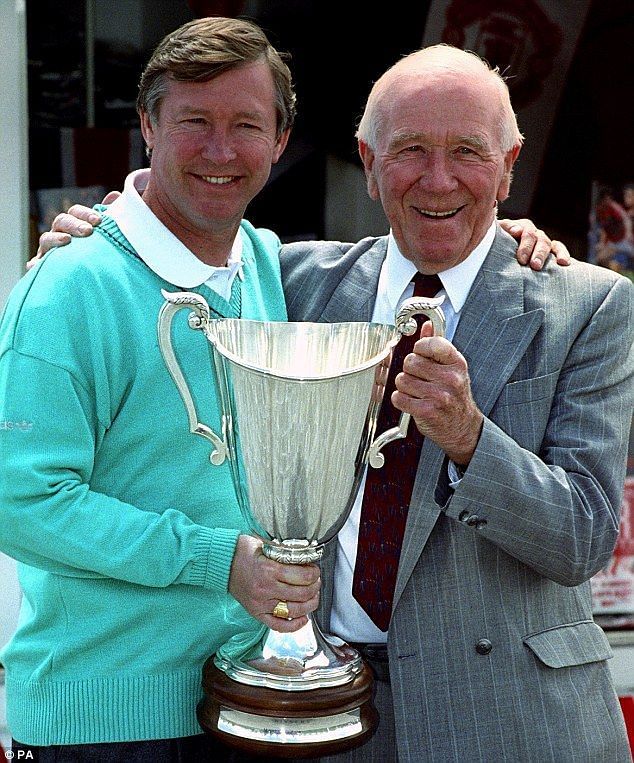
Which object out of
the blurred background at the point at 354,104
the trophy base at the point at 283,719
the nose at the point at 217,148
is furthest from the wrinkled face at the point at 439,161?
the blurred background at the point at 354,104

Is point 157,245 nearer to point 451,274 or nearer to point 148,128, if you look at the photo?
point 148,128

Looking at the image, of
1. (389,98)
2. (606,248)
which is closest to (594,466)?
(389,98)

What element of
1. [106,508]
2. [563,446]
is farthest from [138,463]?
[563,446]

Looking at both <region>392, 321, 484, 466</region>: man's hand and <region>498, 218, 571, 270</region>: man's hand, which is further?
<region>498, 218, 571, 270</region>: man's hand

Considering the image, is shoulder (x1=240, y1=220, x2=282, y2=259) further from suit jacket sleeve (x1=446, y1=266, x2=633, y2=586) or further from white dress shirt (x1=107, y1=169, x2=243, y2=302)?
suit jacket sleeve (x1=446, y1=266, x2=633, y2=586)

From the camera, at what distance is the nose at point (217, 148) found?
1.94 metres

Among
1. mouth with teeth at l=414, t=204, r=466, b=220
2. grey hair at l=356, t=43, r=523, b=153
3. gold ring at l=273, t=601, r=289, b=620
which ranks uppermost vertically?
grey hair at l=356, t=43, r=523, b=153

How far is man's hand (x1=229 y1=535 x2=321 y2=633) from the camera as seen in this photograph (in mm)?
1778

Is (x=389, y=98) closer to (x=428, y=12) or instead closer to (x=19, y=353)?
(x=19, y=353)

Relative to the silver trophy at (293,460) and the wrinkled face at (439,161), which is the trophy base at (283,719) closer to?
the silver trophy at (293,460)

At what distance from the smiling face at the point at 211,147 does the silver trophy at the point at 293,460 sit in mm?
286

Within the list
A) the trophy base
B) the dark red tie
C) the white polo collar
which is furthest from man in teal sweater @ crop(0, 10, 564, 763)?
the white polo collar

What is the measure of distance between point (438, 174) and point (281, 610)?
2.68 ft

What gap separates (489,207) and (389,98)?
27 centimetres
